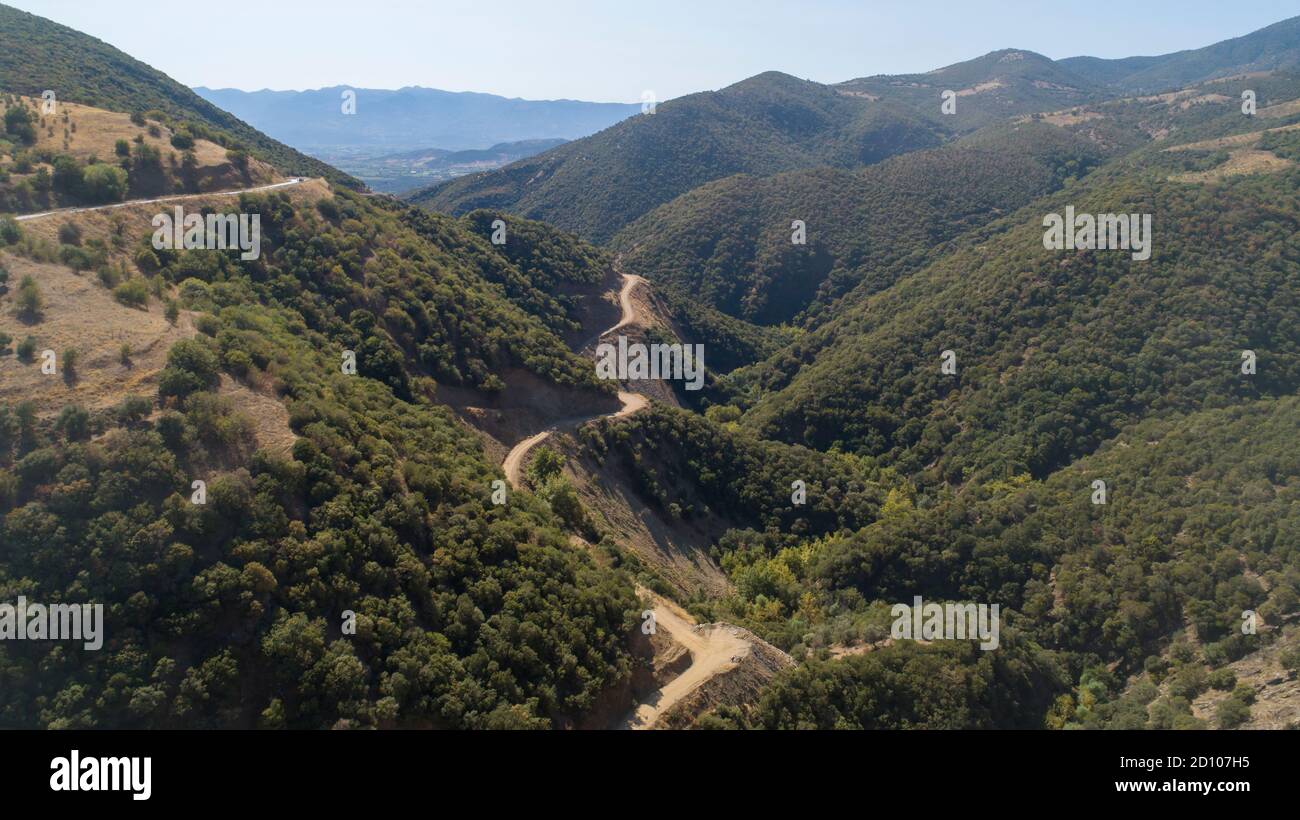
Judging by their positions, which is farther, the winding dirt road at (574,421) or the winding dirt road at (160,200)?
the winding dirt road at (574,421)

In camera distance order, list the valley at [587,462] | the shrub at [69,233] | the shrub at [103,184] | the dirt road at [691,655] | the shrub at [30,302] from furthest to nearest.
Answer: the shrub at [103,184]
the shrub at [69,233]
the shrub at [30,302]
the dirt road at [691,655]
the valley at [587,462]

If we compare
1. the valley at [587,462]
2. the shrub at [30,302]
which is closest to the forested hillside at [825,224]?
the valley at [587,462]

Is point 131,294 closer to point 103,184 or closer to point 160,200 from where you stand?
point 103,184

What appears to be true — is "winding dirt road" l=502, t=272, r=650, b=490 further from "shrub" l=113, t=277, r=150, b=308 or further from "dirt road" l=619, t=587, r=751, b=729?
"shrub" l=113, t=277, r=150, b=308

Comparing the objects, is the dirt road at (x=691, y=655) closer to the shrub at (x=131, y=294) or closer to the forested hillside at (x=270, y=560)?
the forested hillside at (x=270, y=560)

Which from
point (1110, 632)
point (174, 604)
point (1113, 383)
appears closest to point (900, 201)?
point (1113, 383)

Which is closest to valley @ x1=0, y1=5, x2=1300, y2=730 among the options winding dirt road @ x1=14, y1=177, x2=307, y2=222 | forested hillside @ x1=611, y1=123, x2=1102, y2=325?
winding dirt road @ x1=14, y1=177, x2=307, y2=222

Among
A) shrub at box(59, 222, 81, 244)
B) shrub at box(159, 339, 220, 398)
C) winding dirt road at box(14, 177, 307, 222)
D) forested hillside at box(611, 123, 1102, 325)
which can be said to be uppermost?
forested hillside at box(611, 123, 1102, 325)

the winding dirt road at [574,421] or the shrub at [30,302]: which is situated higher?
the shrub at [30,302]

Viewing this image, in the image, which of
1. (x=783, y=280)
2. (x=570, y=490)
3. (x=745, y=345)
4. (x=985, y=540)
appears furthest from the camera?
(x=783, y=280)

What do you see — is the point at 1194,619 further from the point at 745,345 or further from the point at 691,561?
the point at 745,345

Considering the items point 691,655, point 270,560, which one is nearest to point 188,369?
point 270,560
